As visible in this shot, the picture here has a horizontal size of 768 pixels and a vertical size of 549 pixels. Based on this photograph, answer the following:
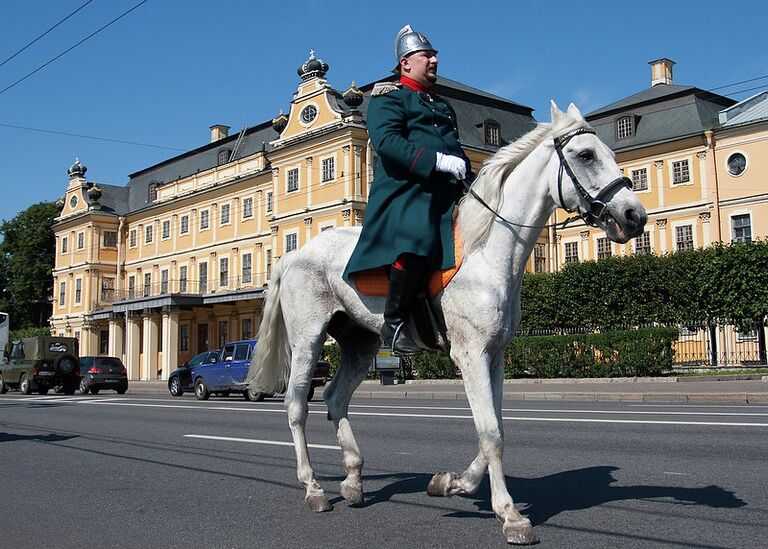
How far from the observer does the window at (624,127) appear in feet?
173

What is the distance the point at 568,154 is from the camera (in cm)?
509

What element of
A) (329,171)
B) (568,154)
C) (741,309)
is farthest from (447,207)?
(329,171)

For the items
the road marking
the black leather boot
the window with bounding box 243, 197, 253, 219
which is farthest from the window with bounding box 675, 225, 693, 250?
the black leather boot

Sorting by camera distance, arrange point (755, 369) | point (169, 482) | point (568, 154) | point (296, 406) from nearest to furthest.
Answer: point (568, 154) < point (296, 406) < point (169, 482) < point (755, 369)

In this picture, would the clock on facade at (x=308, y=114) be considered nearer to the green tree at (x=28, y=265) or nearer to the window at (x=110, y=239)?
the window at (x=110, y=239)

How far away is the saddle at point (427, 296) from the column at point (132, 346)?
59.6 metres

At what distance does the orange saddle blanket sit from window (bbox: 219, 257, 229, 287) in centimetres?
5527

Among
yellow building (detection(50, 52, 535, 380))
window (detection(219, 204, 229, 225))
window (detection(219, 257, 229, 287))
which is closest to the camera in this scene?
yellow building (detection(50, 52, 535, 380))

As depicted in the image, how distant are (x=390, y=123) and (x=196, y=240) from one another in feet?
196

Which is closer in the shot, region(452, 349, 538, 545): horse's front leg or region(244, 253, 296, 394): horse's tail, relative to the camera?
region(452, 349, 538, 545): horse's front leg

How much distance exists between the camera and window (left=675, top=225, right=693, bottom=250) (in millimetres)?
48531

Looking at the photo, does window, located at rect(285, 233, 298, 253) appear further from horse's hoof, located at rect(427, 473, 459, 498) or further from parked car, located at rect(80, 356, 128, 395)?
horse's hoof, located at rect(427, 473, 459, 498)

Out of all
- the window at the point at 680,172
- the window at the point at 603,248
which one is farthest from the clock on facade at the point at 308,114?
the window at the point at 680,172

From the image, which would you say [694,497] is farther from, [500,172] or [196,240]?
[196,240]
